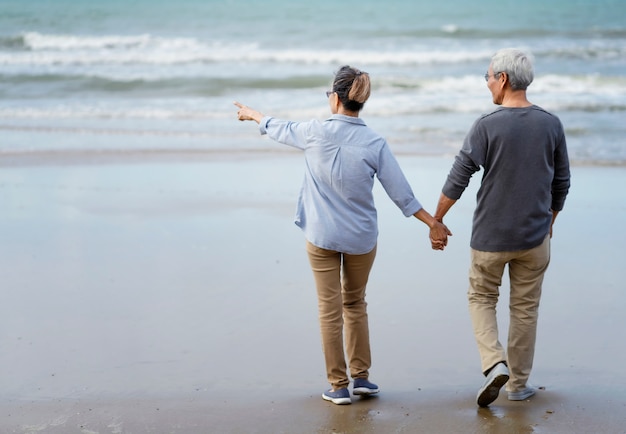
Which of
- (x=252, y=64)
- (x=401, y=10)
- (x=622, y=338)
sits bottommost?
(x=622, y=338)

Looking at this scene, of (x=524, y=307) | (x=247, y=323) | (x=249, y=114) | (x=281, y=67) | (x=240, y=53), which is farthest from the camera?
(x=240, y=53)

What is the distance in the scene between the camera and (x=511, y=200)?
12.1ft

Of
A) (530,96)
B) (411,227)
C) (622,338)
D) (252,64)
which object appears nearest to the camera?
(622,338)

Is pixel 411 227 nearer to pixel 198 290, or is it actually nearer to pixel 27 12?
pixel 198 290

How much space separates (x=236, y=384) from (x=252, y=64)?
20928 millimetres

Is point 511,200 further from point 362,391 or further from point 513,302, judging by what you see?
point 362,391

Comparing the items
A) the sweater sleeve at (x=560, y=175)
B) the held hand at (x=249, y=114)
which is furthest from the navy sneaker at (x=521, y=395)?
the held hand at (x=249, y=114)

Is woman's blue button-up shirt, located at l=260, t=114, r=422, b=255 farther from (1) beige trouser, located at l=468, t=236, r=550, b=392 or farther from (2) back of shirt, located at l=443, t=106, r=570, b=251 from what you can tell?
(1) beige trouser, located at l=468, t=236, r=550, b=392

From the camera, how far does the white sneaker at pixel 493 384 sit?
3.66 metres

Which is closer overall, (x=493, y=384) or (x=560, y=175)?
(x=493, y=384)

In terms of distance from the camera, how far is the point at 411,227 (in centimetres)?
695

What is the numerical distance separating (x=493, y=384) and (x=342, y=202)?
996 millimetres

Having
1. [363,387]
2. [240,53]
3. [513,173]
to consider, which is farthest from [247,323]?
[240,53]

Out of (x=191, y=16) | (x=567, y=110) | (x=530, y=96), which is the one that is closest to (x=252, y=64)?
(x=530, y=96)
